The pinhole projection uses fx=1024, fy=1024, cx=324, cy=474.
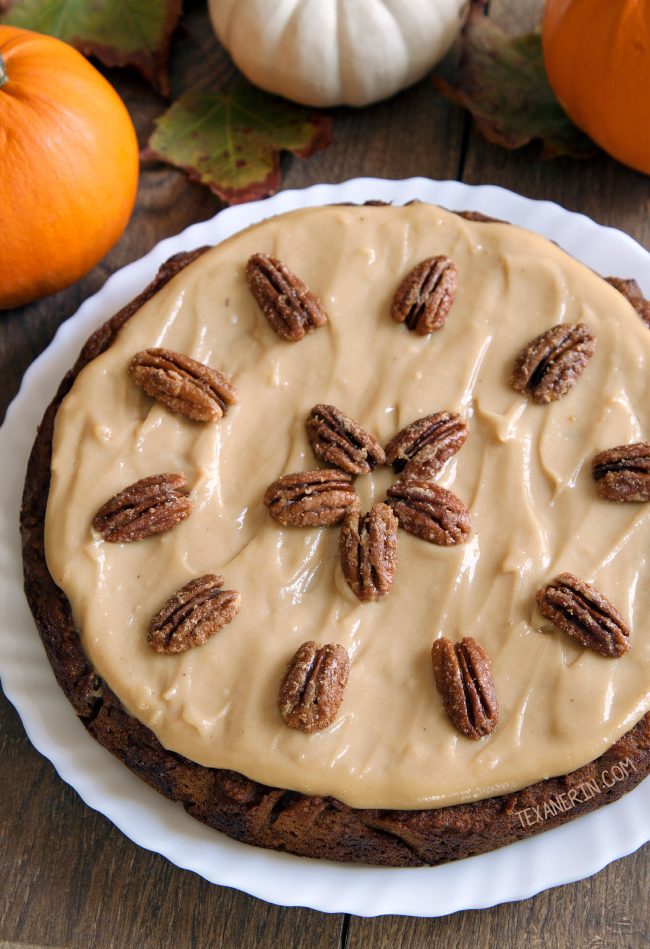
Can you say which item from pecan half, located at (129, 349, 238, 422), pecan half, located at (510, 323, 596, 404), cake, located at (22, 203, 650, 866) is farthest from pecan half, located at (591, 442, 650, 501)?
pecan half, located at (129, 349, 238, 422)

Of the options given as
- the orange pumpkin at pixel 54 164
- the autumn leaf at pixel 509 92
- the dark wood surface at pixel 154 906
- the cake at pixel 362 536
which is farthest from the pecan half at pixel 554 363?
the orange pumpkin at pixel 54 164

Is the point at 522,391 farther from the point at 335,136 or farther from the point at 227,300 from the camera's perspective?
the point at 335,136

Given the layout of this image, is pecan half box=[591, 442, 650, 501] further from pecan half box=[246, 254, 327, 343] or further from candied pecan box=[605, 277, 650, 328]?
pecan half box=[246, 254, 327, 343]

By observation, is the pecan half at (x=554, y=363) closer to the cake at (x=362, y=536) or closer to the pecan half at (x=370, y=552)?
the cake at (x=362, y=536)

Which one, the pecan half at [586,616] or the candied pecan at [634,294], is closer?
the pecan half at [586,616]

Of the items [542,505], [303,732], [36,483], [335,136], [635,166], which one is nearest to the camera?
[303,732]

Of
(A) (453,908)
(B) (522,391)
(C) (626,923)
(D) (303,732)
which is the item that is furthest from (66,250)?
(C) (626,923)
